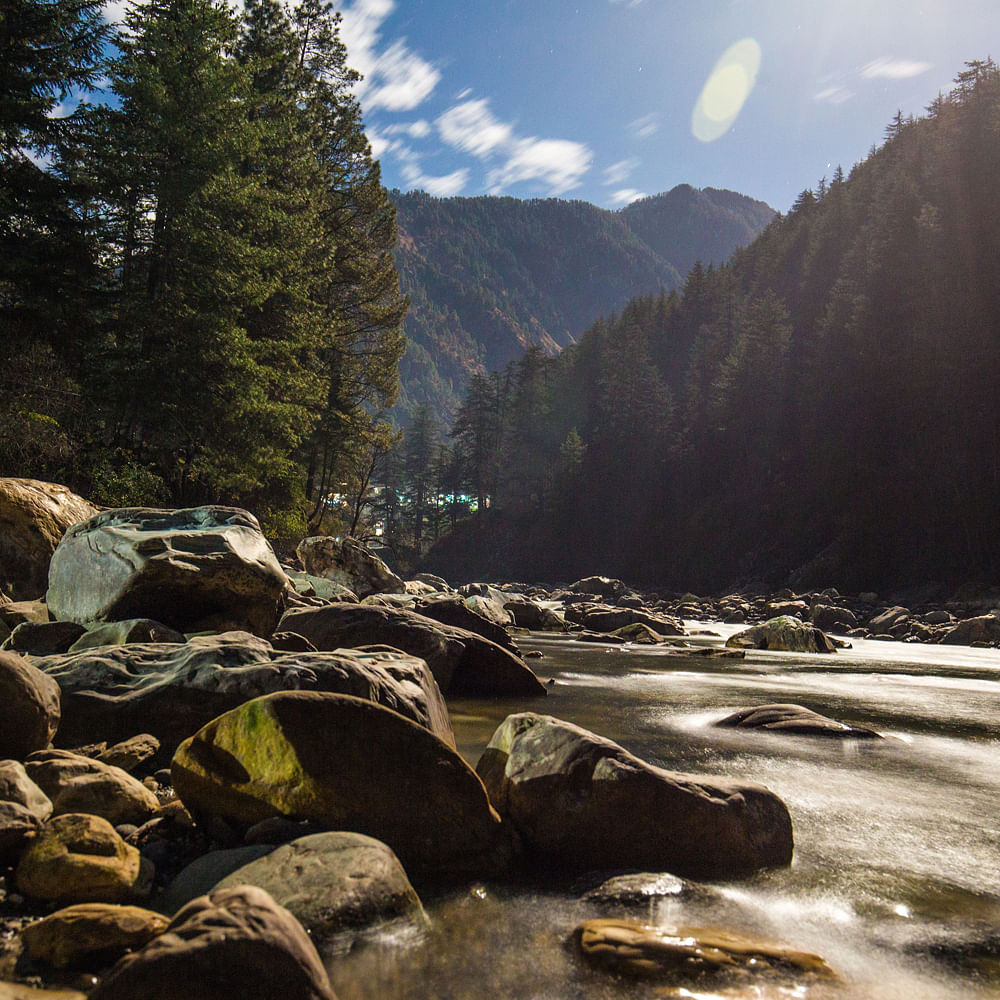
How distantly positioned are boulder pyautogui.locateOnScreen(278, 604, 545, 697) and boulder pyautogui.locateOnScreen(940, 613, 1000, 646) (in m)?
15.4

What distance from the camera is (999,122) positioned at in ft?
139

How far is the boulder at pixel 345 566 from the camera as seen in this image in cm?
1645

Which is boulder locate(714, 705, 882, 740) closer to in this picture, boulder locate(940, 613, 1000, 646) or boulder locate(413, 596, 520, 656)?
boulder locate(413, 596, 520, 656)

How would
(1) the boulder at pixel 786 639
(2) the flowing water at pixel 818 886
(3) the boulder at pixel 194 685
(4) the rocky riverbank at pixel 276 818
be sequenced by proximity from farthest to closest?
(1) the boulder at pixel 786 639, (3) the boulder at pixel 194 685, (2) the flowing water at pixel 818 886, (4) the rocky riverbank at pixel 276 818

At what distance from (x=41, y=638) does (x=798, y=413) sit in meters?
49.2

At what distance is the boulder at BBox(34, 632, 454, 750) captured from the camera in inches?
161

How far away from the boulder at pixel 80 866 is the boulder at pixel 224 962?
2.31 ft

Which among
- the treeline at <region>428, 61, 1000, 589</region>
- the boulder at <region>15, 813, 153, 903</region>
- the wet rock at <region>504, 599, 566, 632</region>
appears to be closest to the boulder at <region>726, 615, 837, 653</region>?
the wet rock at <region>504, 599, 566, 632</region>

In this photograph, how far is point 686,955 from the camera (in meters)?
2.24

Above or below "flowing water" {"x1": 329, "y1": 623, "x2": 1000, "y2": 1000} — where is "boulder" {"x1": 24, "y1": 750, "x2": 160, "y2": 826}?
above

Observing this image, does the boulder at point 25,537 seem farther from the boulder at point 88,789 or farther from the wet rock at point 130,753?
the boulder at point 88,789

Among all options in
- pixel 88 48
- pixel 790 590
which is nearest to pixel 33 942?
pixel 88 48

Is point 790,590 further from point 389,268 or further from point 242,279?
point 242,279

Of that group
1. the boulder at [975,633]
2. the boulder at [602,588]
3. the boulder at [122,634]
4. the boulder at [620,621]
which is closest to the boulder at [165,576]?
the boulder at [122,634]
